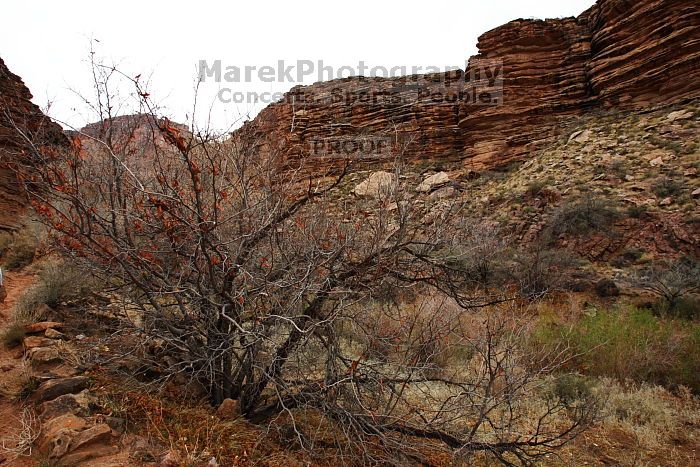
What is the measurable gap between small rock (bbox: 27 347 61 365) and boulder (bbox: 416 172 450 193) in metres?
14.2

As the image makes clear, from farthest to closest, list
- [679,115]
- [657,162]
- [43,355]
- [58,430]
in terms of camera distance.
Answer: [679,115], [657,162], [43,355], [58,430]

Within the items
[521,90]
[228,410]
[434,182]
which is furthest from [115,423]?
[521,90]

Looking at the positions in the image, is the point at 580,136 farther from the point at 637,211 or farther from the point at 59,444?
the point at 59,444

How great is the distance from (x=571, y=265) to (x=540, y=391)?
5.61 m

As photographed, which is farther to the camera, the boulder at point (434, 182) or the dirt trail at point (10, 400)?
the boulder at point (434, 182)

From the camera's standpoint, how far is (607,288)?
25.7 feet

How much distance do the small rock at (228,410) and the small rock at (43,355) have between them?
4.76ft

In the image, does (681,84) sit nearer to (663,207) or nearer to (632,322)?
(663,207)

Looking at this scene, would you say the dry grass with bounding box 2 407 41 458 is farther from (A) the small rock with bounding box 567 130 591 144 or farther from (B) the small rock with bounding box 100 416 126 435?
(A) the small rock with bounding box 567 130 591 144

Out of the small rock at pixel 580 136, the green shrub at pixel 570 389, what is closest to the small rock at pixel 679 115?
the small rock at pixel 580 136

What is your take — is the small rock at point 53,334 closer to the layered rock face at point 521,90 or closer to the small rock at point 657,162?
the layered rock face at point 521,90

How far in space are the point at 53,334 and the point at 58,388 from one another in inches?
47.4

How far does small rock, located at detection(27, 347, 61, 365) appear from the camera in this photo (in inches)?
121

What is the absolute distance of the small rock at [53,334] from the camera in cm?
360
